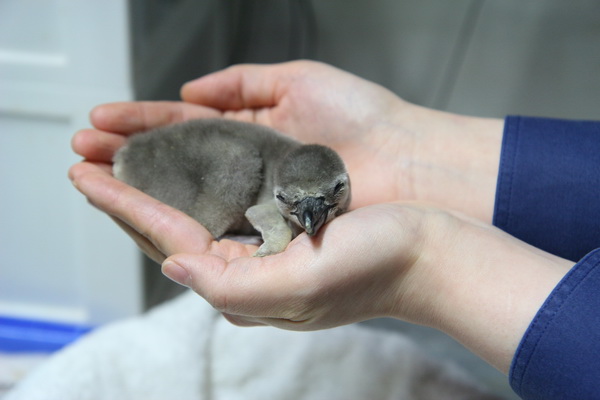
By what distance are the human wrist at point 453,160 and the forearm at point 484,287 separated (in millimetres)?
259

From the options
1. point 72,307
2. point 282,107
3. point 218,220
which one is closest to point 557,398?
point 218,220

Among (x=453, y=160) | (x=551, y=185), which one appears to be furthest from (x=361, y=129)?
(x=551, y=185)

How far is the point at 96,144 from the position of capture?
117cm

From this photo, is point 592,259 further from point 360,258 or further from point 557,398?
point 360,258

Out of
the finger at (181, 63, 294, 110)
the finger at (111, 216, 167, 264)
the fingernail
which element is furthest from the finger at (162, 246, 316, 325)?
the finger at (181, 63, 294, 110)

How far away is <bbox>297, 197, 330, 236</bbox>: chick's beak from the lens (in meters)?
0.86

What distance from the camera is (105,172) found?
1.14 m

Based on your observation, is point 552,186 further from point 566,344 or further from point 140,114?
point 140,114

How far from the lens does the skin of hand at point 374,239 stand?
80 centimetres

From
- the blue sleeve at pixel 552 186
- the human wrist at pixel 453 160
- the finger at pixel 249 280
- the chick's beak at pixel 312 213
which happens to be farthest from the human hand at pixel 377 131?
the finger at pixel 249 280

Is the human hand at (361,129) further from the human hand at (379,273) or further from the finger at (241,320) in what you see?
the finger at (241,320)

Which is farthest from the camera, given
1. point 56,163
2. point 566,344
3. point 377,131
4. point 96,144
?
point 56,163

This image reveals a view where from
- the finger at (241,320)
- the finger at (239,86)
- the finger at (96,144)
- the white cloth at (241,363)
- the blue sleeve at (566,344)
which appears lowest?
the white cloth at (241,363)

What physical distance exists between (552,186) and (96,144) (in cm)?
89
